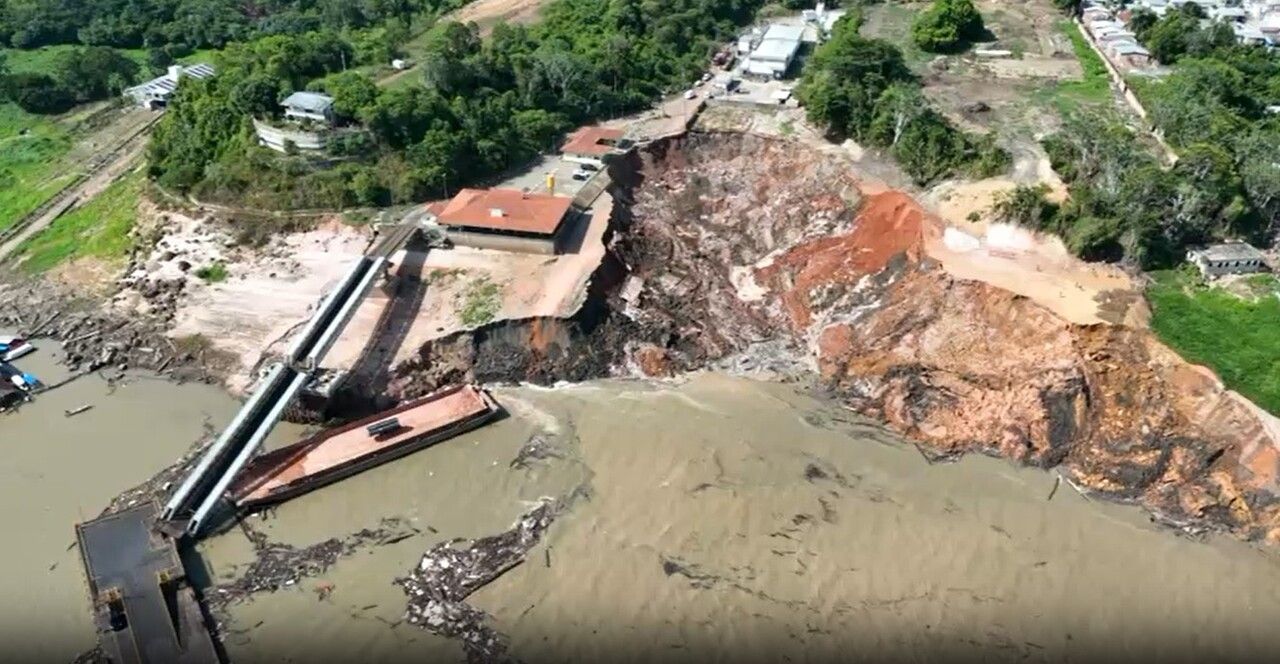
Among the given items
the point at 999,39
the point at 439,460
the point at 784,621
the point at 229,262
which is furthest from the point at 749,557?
the point at 999,39

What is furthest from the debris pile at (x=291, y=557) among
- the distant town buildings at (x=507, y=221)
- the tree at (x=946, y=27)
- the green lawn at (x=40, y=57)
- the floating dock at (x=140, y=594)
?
the green lawn at (x=40, y=57)

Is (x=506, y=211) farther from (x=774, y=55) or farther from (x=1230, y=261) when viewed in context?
(x=1230, y=261)

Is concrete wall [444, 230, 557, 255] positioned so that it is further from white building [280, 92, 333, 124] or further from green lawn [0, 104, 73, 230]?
green lawn [0, 104, 73, 230]

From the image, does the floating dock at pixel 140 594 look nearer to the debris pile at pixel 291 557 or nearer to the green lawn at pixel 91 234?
the debris pile at pixel 291 557

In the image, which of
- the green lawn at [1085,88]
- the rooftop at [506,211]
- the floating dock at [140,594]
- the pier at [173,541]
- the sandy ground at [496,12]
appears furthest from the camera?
the sandy ground at [496,12]

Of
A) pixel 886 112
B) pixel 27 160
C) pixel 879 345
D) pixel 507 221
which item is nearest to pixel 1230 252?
pixel 879 345

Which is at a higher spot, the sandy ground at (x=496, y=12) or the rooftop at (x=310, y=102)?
the rooftop at (x=310, y=102)

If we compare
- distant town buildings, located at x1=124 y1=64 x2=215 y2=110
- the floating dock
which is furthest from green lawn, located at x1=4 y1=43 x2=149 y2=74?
the floating dock
